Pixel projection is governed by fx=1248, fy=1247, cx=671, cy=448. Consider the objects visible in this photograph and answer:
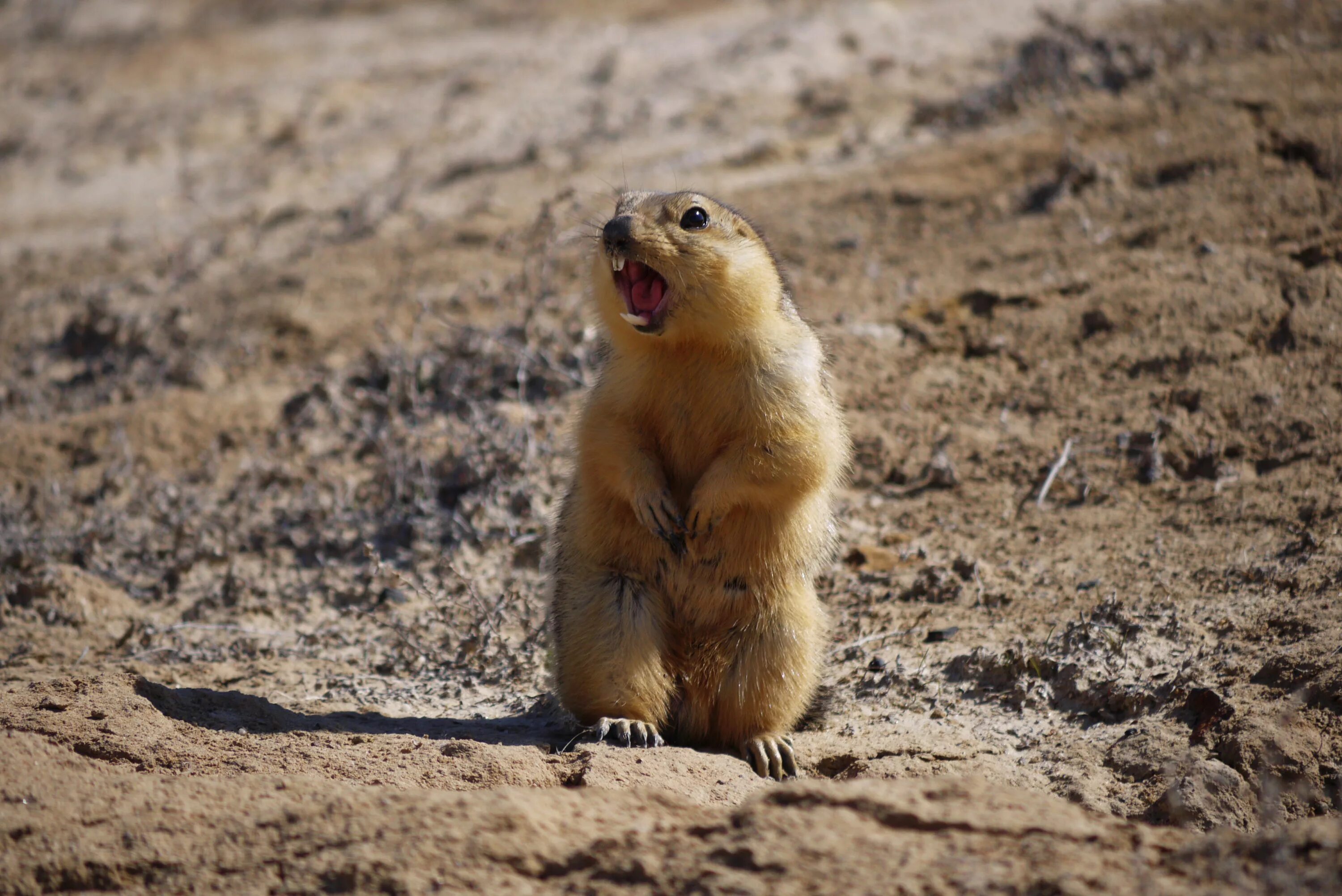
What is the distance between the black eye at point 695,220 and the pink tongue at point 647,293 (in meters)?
0.23

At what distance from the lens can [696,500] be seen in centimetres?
481

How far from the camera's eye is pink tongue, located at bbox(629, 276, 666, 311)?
15.7ft

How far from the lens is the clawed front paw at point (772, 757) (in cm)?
470

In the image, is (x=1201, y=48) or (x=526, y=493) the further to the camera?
(x=1201, y=48)

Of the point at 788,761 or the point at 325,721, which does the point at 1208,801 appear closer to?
the point at 788,761

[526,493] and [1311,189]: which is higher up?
[1311,189]

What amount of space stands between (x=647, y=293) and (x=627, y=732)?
Answer: 5.45 ft

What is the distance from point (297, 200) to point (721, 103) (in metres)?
4.25

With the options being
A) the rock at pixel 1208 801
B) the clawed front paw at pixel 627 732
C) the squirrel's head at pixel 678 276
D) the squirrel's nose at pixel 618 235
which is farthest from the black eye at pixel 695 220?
the rock at pixel 1208 801

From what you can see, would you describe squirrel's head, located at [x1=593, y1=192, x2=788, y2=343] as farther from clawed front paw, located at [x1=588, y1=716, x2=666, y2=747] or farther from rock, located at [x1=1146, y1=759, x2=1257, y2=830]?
rock, located at [x1=1146, y1=759, x2=1257, y2=830]

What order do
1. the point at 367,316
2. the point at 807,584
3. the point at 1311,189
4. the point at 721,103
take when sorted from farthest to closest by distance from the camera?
1. the point at 721,103
2. the point at 367,316
3. the point at 1311,189
4. the point at 807,584

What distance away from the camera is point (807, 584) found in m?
5.04

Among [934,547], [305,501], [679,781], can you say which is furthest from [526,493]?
[679,781]

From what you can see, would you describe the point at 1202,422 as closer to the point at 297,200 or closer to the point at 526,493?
the point at 526,493
